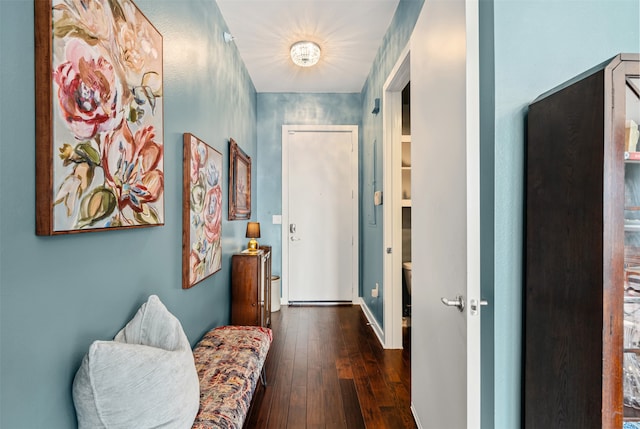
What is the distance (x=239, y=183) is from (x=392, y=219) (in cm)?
155

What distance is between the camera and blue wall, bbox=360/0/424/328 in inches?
93.7

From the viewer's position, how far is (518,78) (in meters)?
1.21

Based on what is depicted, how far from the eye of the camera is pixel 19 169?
31.5 inches

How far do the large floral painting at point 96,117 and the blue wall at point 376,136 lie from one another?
66.9 inches

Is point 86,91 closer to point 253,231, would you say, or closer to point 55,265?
point 55,265

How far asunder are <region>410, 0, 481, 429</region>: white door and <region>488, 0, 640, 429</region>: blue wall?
0.48 ft

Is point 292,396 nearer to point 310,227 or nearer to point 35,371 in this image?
point 35,371

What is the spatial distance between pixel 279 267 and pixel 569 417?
3556mm

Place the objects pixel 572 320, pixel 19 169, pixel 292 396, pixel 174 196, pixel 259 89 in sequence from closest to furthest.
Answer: pixel 19 169 → pixel 572 320 → pixel 174 196 → pixel 292 396 → pixel 259 89

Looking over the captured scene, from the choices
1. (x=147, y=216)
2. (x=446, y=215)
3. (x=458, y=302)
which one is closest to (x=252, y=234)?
(x=147, y=216)

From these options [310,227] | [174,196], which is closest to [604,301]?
[174,196]

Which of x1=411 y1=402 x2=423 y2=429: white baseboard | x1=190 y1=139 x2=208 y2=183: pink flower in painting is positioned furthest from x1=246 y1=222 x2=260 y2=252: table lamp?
x1=411 y1=402 x2=423 y2=429: white baseboard

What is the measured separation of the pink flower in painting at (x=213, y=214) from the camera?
217 centimetres

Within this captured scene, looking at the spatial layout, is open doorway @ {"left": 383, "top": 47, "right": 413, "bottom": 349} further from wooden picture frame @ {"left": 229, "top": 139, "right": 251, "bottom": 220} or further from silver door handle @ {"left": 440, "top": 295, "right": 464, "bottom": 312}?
silver door handle @ {"left": 440, "top": 295, "right": 464, "bottom": 312}
